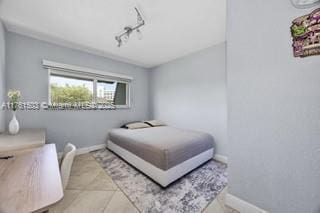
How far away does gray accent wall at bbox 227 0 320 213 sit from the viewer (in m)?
1.04

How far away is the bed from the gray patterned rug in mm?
98

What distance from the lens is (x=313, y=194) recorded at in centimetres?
102

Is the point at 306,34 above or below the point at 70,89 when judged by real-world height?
above

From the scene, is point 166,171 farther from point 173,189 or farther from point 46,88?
point 46,88

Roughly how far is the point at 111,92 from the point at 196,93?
7.47ft

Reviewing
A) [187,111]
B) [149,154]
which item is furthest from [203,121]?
[149,154]

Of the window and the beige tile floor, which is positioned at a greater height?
the window

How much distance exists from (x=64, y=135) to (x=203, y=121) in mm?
3074

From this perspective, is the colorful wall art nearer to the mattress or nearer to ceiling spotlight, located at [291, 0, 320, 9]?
ceiling spotlight, located at [291, 0, 320, 9]

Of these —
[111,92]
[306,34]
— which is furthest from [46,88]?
[306,34]

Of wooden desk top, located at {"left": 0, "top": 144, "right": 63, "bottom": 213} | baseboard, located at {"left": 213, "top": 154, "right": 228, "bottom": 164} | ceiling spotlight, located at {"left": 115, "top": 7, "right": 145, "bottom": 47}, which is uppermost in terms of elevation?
ceiling spotlight, located at {"left": 115, "top": 7, "right": 145, "bottom": 47}

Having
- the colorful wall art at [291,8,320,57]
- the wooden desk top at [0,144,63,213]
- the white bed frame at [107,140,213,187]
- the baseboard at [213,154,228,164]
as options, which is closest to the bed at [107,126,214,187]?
the white bed frame at [107,140,213,187]

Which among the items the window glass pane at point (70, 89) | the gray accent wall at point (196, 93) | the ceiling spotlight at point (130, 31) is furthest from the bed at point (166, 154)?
the ceiling spotlight at point (130, 31)

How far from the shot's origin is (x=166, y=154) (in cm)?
185
